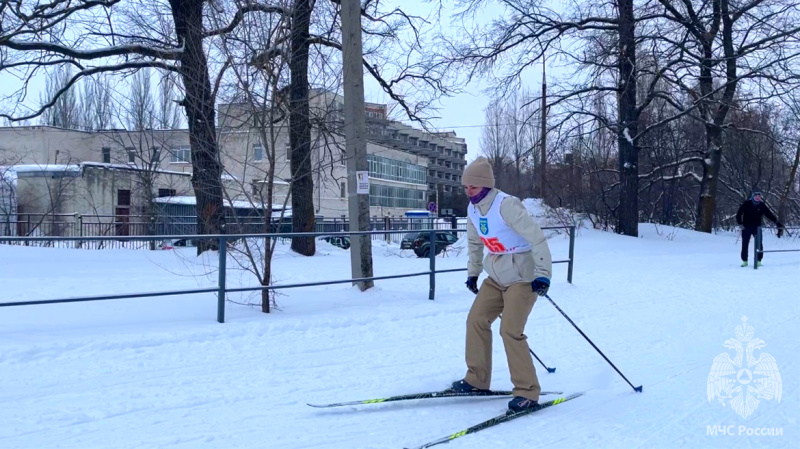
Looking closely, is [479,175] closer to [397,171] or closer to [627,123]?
[627,123]

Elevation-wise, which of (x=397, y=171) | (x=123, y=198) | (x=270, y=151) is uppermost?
(x=397, y=171)

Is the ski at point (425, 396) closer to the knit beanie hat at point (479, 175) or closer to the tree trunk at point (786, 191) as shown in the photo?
the knit beanie hat at point (479, 175)

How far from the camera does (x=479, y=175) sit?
18.0ft

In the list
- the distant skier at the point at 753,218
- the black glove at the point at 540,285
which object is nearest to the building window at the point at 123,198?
the distant skier at the point at 753,218

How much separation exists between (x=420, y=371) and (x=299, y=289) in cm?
446

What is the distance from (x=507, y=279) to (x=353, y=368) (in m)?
2.08

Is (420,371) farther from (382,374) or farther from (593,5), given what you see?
(593,5)

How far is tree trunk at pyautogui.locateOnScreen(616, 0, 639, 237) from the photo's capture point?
22.1 meters

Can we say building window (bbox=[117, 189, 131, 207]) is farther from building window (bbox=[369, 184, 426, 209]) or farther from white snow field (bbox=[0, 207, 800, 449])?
building window (bbox=[369, 184, 426, 209])

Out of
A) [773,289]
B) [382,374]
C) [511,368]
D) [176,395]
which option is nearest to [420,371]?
[382,374]

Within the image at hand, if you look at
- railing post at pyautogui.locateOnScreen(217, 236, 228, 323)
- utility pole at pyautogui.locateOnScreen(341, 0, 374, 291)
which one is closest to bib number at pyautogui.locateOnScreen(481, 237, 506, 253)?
railing post at pyautogui.locateOnScreen(217, 236, 228, 323)

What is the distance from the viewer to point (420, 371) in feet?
22.0

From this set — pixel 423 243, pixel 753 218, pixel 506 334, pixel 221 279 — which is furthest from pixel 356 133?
pixel 423 243

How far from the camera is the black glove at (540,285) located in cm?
518
